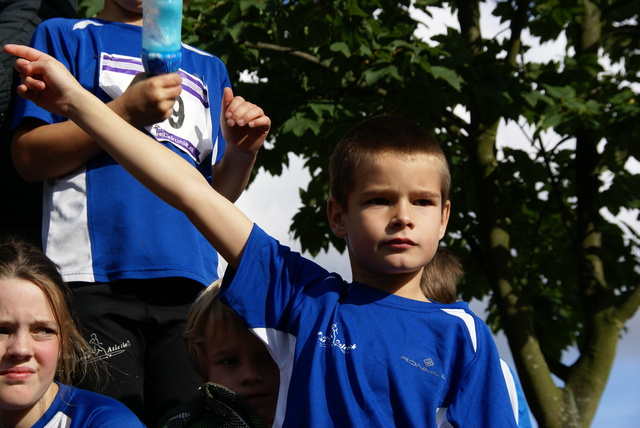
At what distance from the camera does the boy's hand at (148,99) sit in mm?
2139

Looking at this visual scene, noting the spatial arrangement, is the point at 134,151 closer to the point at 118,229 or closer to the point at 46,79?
the point at 46,79

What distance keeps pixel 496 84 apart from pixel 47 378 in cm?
460

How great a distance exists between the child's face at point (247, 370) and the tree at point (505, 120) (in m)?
3.75

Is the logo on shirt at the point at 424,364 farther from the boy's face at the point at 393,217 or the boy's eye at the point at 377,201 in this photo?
the boy's eye at the point at 377,201

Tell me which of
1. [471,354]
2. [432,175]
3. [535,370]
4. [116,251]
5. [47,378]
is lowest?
[535,370]

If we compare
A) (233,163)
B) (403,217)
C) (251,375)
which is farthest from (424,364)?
(233,163)

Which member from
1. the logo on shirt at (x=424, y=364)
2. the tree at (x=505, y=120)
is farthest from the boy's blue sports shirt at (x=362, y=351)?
the tree at (x=505, y=120)

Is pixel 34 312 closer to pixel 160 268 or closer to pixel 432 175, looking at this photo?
pixel 160 268

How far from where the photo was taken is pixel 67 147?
7.86ft

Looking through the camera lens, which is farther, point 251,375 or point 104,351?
point 251,375

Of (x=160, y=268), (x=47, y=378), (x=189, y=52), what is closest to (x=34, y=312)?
(x=47, y=378)

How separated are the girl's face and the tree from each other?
3891 mm

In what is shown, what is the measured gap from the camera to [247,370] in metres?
2.51

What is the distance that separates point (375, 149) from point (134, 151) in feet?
1.95
